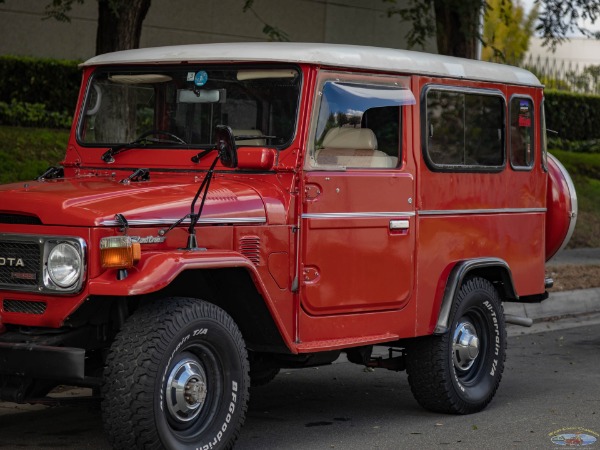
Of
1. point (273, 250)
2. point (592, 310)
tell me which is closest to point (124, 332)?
point (273, 250)

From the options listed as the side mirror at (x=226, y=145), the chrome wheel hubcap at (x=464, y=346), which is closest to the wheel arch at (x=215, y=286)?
the side mirror at (x=226, y=145)

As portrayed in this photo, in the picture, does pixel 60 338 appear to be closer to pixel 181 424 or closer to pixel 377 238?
pixel 181 424

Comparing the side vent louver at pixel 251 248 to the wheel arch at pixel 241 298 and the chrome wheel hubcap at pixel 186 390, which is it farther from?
the chrome wheel hubcap at pixel 186 390

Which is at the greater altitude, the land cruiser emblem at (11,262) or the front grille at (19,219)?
the front grille at (19,219)

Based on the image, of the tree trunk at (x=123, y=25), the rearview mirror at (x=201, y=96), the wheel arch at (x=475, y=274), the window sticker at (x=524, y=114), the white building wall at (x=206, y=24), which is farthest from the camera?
the white building wall at (x=206, y=24)


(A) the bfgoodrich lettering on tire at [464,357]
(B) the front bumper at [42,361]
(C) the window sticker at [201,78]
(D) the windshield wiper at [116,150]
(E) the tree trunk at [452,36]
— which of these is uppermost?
(E) the tree trunk at [452,36]

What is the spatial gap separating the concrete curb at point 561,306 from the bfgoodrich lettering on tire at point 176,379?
6.41 m

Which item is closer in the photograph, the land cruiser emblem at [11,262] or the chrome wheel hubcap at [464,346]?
the land cruiser emblem at [11,262]

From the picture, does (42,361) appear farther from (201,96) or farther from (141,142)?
(201,96)

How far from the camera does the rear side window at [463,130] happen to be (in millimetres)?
7460

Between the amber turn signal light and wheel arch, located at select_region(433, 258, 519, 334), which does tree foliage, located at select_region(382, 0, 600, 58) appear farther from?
the amber turn signal light

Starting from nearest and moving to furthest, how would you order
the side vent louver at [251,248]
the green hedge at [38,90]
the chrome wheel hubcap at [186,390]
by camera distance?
the chrome wheel hubcap at [186,390] < the side vent louver at [251,248] < the green hedge at [38,90]

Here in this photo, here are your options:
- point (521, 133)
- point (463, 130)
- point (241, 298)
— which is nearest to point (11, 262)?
point (241, 298)

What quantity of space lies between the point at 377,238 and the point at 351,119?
0.70 metres
